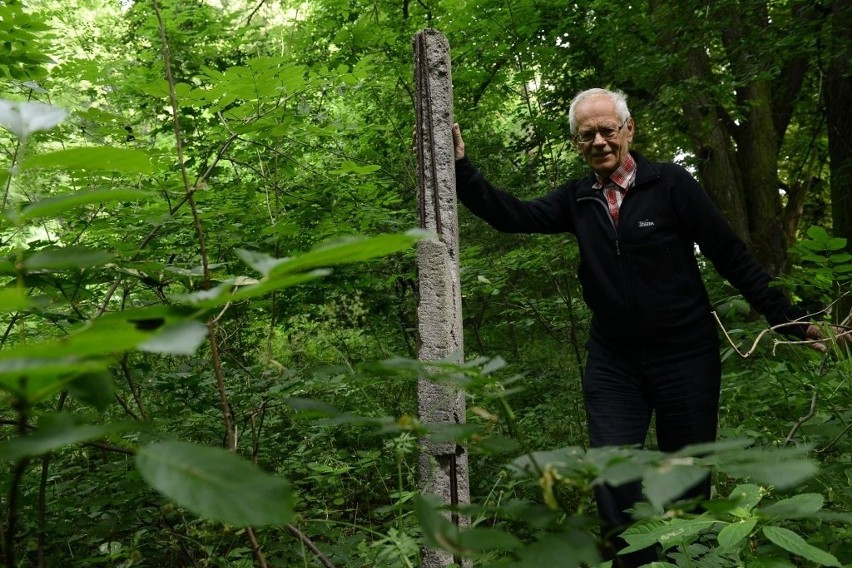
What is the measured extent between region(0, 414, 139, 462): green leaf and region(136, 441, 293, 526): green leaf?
0.14 feet

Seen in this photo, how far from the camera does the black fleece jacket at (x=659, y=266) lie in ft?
8.18

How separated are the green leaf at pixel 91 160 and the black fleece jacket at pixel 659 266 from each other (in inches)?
72.4

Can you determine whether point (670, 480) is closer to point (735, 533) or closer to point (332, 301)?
point (735, 533)

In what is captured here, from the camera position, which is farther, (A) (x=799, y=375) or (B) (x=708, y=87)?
(B) (x=708, y=87)

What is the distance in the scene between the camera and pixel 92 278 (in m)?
1.66

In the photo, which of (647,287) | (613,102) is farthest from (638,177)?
(647,287)

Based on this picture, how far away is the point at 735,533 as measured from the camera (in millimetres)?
1443

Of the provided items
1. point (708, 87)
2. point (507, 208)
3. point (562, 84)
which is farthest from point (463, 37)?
point (507, 208)

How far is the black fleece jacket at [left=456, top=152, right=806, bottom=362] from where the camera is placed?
8.18 feet

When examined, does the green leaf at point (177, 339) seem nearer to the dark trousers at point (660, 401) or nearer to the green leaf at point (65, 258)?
the green leaf at point (65, 258)

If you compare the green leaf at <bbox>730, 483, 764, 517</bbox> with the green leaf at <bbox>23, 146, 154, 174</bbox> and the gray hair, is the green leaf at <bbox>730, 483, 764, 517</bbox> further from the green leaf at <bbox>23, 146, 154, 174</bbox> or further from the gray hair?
the gray hair

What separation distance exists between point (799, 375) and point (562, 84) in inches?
185

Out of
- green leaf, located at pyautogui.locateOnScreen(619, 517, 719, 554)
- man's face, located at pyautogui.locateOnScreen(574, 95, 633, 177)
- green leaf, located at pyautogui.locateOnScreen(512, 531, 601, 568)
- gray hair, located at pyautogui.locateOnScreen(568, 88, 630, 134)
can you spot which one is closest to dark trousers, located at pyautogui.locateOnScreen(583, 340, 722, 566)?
green leaf, located at pyautogui.locateOnScreen(619, 517, 719, 554)

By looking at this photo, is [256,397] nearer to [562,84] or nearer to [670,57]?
[670,57]
